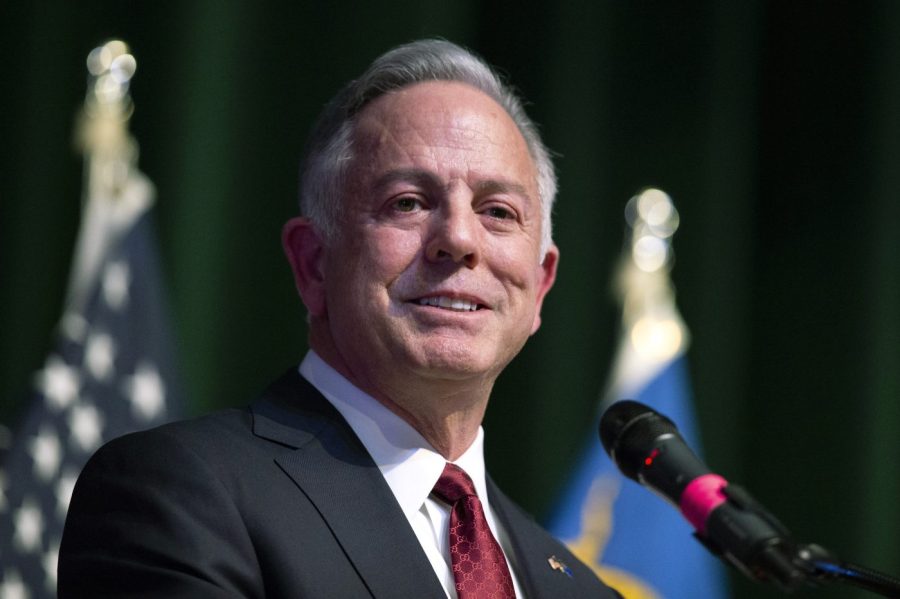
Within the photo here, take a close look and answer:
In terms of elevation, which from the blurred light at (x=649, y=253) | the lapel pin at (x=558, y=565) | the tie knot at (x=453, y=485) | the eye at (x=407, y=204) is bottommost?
the lapel pin at (x=558, y=565)

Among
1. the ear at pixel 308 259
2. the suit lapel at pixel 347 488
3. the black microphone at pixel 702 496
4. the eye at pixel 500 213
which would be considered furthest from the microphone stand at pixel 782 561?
the ear at pixel 308 259

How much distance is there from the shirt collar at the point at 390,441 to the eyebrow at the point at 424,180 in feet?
1.13

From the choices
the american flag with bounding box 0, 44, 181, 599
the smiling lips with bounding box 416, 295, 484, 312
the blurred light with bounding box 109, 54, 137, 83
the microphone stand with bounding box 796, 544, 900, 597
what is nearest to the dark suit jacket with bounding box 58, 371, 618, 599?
the smiling lips with bounding box 416, 295, 484, 312

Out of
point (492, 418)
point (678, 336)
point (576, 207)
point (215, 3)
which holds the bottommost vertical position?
point (492, 418)

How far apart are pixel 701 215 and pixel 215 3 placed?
5.58ft

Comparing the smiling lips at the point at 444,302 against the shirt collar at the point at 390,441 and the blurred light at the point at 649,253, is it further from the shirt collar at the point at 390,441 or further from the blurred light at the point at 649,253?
the blurred light at the point at 649,253

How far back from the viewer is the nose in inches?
77.6

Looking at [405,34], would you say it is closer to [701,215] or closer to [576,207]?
[576,207]

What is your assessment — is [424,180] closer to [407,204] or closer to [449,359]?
[407,204]

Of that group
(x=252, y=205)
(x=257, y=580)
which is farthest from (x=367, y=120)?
(x=252, y=205)

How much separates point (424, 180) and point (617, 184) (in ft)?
6.23

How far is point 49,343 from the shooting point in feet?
9.64

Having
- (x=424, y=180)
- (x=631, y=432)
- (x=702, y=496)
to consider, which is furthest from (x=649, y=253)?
(x=702, y=496)

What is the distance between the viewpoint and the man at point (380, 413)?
1.63m
